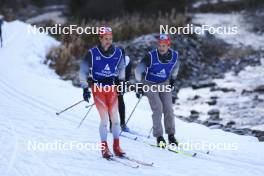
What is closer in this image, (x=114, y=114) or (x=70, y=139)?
(x=114, y=114)

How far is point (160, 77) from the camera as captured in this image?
9.75 metres

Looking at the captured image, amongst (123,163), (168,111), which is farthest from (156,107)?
(123,163)

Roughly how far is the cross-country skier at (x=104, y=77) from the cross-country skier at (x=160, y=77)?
0.81 meters

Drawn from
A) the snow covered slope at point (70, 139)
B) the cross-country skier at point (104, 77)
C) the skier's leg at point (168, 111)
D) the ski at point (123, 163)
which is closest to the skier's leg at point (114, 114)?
the cross-country skier at point (104, 77)

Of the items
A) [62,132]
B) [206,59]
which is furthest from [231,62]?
[62,132]

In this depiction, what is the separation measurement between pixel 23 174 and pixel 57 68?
38.0 ft

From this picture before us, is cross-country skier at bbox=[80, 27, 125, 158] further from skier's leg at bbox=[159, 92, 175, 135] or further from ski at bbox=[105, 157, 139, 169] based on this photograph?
skier's leg at bbox=[159, 92, 175, 135]

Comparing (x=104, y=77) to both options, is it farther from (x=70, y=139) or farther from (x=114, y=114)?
(x=70, y=139)

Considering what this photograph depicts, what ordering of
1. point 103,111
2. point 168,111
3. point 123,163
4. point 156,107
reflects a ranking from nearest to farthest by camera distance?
point 123,163 → point 103,111 → point 156,107 → point 168,111

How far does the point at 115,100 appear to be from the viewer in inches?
354

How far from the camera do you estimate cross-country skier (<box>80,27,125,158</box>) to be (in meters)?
8.85

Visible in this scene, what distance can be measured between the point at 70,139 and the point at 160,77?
2076 mm

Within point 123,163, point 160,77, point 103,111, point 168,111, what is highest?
point 160,77

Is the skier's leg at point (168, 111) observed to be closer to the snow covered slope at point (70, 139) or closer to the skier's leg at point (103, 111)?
the snow covered slope at point (70, 139)
